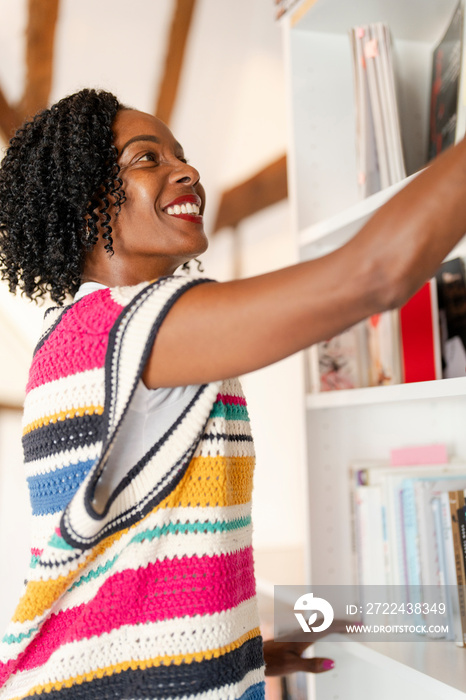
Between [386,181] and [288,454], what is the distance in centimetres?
108

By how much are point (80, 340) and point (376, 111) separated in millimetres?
763

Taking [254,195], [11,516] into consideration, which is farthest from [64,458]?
[254,195]

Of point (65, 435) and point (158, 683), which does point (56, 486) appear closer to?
point (65, 435)

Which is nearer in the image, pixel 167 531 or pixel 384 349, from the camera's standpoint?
pixel 167 531

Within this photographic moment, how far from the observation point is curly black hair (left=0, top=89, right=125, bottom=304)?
0.83 meters

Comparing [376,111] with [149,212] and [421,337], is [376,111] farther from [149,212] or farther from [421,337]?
[149,212]

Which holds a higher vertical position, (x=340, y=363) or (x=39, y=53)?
(x=39, y=53)

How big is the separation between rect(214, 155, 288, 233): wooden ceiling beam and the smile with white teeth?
4.30ft

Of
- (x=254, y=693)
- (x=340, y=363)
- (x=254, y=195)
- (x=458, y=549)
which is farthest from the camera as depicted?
(x=254, y=195)

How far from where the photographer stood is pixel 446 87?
115cm

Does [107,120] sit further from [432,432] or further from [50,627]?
[432,432]

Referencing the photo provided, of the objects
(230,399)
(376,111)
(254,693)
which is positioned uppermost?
(376,111)

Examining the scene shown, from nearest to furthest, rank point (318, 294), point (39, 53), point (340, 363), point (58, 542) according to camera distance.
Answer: point (318, 294) < point (58, 542) < point (340, 363) < point (39, 53)

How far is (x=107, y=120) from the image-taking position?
873 mm
